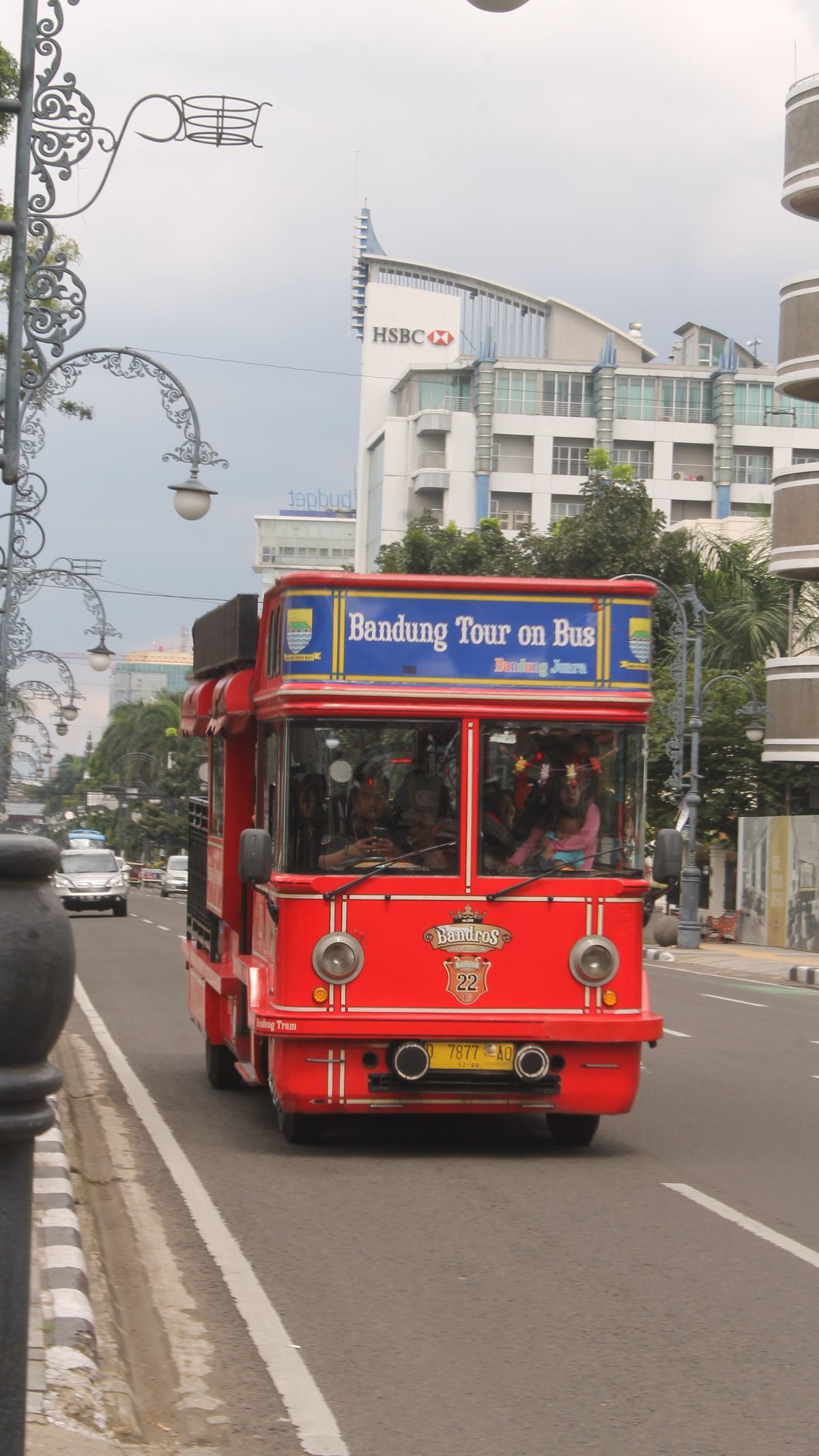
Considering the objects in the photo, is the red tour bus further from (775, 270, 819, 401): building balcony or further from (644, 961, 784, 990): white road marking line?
(775, 270, 819, 401): building balcony

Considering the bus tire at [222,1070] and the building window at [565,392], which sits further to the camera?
the building window at [565,392]

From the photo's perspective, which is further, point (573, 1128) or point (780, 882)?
point (780, 882)

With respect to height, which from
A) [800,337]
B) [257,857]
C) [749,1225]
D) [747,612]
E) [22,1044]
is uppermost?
[800,337]

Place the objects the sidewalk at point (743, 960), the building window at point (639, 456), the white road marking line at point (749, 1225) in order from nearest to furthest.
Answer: the white road marking line at point (749, 1225)
the sidewalk at point (743, 960)
the building window at point (639, 456)

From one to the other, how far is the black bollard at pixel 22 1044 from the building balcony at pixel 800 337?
37618mm

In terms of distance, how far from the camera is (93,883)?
42.8 m

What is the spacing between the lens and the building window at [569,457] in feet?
326

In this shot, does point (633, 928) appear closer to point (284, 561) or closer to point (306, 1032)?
point (306, 1032)

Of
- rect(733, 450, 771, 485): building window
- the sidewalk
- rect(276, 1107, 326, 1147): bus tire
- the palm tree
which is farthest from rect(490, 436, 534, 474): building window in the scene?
rect(276, 1107, 326, 1147): bus tire

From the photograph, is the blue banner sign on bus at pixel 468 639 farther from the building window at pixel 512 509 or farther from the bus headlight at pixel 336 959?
the building window at pixel 512 509

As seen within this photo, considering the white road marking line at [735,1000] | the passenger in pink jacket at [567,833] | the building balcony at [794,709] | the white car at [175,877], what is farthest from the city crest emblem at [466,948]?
the white car at [175,877]

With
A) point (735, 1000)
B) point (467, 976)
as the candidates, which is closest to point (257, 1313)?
point (467, 976)

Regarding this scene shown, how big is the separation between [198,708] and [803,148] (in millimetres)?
30023

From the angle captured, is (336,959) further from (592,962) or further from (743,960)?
(743,960)
